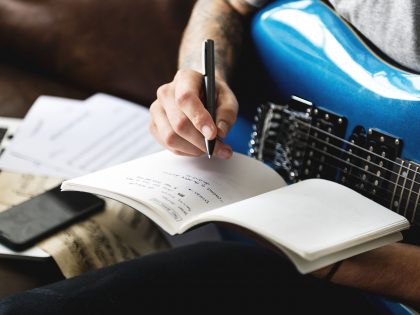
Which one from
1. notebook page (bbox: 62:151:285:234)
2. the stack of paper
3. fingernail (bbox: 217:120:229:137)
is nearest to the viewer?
notebook page (bbox: 62:151:285:234)

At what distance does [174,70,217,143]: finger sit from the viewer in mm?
771

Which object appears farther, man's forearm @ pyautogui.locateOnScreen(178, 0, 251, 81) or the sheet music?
man's forearm @ pyautogui.locateOnScreen(178, 0, 251, 81)

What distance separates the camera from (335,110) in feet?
3.14

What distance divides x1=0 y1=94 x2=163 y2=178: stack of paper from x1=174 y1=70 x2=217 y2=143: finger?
30 cm

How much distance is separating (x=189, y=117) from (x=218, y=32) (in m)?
0.39

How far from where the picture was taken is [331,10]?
3.29 ft

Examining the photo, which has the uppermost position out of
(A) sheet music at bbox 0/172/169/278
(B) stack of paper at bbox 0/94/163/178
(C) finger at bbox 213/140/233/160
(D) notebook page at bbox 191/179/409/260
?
(C) finger at bbox 213/140/233/160

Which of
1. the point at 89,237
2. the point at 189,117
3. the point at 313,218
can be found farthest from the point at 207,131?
the point at 89,237

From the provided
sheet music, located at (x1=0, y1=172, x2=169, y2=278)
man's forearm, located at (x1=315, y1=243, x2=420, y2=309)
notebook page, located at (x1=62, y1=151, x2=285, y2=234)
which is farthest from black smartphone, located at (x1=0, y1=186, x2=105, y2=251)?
man's forearm, located at (x1=315, y1=243, x2=420, y2=309)

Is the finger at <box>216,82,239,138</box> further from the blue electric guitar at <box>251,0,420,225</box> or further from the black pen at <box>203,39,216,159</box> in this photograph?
the blue electric guitar at <box>251,0,420,225</box>

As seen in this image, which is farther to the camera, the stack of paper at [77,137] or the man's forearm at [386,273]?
the stack of paper at [77,137]

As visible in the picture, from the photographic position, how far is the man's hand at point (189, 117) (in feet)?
2.57

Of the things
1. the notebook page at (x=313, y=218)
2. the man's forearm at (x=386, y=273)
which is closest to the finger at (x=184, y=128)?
the notebook page at (x=313, y=218)

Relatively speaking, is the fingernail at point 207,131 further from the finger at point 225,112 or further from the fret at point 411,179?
the fret at point 411,179
